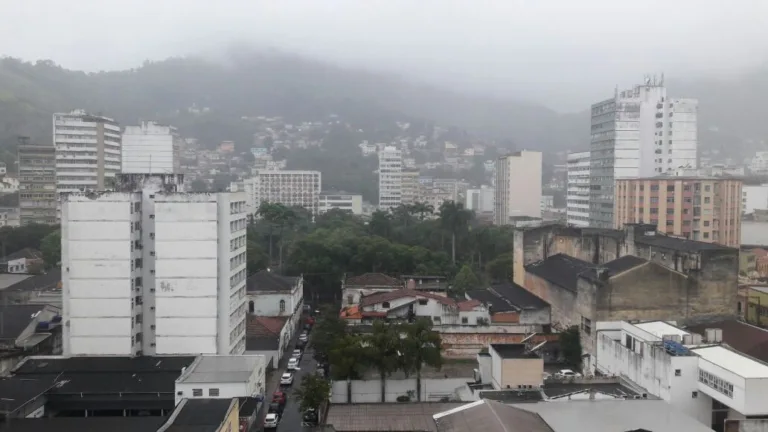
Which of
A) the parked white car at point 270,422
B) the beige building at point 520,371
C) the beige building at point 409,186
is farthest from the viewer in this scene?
the beige building at point 409,186

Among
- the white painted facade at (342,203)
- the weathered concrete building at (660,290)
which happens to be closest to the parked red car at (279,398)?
the weathered concrete building at (660,290)

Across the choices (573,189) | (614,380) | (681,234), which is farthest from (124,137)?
(614,380)

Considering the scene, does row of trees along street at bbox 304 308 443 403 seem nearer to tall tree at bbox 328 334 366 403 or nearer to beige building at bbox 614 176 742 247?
tall tree at bbox 328 334 366 403

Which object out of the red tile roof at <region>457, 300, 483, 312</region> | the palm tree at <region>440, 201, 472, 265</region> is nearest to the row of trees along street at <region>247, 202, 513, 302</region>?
the palm tree at <region>440, 201, 472, 265</region>

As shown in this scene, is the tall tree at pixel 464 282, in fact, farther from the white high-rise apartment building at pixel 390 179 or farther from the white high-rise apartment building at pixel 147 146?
the white high-rise apartment building at pixel 390 179

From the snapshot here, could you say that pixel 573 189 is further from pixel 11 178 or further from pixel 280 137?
pixel 280 137

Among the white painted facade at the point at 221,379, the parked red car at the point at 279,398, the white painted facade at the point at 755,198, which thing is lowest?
the parked red car at the point at 279,398
